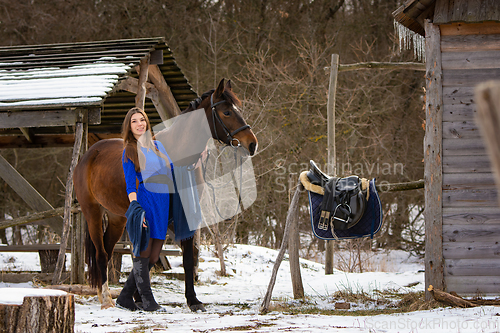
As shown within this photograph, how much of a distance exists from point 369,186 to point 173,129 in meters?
2.08

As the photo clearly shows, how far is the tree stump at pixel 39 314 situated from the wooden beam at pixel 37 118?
409 centimetres

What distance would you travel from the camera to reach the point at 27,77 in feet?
22.1

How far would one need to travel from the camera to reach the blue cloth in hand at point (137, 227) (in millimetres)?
4176

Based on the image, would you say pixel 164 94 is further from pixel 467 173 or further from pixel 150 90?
pixel 467 173

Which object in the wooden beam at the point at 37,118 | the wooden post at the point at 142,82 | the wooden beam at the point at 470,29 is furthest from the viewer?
the wooden post at the point at 142,82

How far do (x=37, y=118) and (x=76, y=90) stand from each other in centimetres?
66

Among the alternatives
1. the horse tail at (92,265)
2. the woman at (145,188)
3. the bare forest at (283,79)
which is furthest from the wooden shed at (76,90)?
the bare forest at (283,79)

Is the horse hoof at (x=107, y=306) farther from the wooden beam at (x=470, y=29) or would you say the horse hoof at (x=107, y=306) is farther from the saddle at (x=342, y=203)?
the wooden beam at (x=470, y=29)

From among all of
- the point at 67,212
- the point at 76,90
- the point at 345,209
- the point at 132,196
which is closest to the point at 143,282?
the point at 132,196

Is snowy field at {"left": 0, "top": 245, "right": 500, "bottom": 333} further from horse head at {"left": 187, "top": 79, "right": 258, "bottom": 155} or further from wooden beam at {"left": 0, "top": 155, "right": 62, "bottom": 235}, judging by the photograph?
horse head at {"left": 187, "top": 79, "right": 258, "bottom": 155}

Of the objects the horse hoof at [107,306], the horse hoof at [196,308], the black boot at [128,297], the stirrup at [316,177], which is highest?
the stirrup at [316,177]

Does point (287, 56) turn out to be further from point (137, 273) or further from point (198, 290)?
point (137, 273)

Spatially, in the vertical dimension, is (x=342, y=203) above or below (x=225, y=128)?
below

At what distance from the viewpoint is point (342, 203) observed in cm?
456
